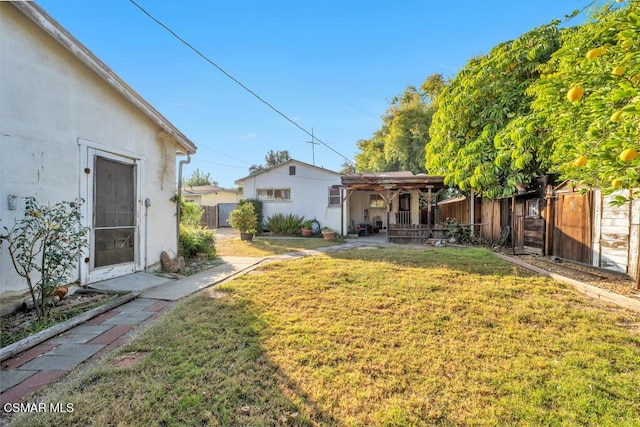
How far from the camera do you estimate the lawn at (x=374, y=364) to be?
1890 mm

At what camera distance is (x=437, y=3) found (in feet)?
25.2

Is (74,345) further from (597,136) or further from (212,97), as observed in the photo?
(212,97)

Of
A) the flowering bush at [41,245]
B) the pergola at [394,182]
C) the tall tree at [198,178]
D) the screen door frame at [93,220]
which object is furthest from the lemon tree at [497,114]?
the tall tree at [198,178]

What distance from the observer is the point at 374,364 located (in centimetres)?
249

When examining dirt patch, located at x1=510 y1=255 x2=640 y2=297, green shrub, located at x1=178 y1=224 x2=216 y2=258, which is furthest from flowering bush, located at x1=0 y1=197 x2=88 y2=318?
dirt patch, located at x1=510 y1=255 x2=640 y2=297

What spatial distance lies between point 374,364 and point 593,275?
5.67m

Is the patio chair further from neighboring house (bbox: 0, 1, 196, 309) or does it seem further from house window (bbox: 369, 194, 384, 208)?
neighboring house (bbox: 0, 1, 196, 309)

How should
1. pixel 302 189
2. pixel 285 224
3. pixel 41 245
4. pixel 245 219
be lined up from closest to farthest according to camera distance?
1. pixel 41 245
2. pixel 245 219
3. pixel 285 224
4. pixel 302 189

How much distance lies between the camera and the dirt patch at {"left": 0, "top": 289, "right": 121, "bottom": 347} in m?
2.96

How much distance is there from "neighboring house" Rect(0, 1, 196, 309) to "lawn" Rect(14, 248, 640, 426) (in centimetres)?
213

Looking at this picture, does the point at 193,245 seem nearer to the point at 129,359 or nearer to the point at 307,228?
the point at 129,359

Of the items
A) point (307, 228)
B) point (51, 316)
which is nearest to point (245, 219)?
point (307, 228)

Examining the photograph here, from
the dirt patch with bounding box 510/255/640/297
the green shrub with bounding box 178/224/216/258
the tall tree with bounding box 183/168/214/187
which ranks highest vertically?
the tall tree with bounding box 183/168/214/187

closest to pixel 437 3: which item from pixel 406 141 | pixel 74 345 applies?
pixel 74 345
